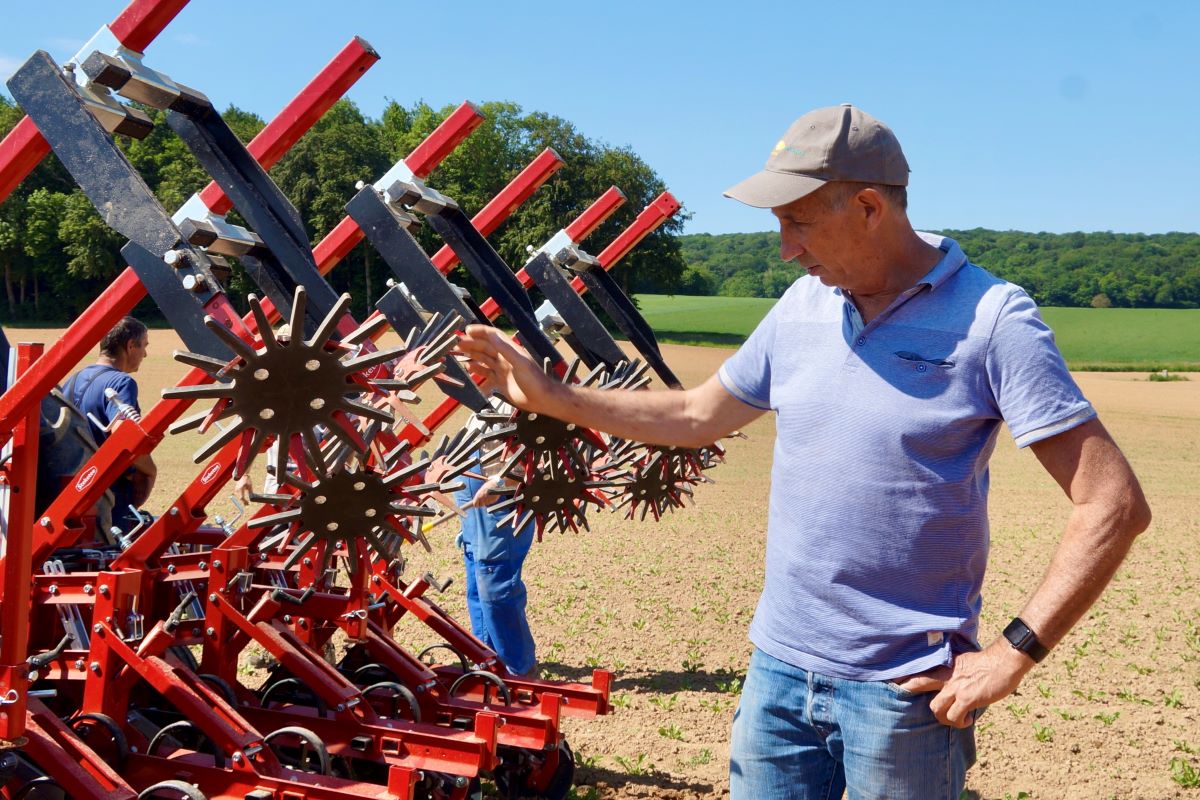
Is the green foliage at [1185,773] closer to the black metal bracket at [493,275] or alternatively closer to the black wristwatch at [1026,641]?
the black metal bracket at [493,275]

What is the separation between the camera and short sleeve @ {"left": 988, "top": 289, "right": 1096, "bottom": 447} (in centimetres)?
247

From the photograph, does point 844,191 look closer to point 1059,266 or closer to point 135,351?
point 135,351

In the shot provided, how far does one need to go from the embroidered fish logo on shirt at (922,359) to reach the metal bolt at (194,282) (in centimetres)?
195

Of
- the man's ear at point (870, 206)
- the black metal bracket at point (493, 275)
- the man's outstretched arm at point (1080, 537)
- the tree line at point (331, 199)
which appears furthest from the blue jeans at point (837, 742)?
the tree line at point (331, 199)

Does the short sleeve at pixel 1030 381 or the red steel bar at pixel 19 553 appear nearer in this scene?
the short sleeve at pixel 1030 381

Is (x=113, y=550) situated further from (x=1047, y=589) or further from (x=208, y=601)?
(x=1047, y=589)

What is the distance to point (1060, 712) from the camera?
696 cm

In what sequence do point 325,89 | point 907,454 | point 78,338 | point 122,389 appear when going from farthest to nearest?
1. point 122,389
2. point 325,89
3. point 78,338
4. point 907,454

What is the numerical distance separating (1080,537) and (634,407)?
1230mm

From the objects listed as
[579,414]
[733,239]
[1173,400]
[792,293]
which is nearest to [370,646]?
[579,414]

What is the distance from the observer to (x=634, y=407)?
10.7ft

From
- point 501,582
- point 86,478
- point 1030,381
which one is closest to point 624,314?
point 501,582

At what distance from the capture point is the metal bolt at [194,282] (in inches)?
133

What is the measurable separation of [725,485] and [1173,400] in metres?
25.3
